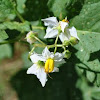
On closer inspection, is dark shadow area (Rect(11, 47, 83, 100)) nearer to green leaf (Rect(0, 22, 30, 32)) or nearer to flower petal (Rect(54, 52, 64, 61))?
green leaf (Rect(0, 22, 30, 32))

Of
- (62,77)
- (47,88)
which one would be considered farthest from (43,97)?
(62,77)

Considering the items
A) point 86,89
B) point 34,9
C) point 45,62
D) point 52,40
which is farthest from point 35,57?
point 86,89

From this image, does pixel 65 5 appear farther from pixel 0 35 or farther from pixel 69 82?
pixel 69 82

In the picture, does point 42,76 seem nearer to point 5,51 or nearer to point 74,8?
point 74,8

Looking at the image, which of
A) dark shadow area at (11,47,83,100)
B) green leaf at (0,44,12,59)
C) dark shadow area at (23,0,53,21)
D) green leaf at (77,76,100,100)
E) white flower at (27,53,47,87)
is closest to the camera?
white flower at (27,53,47,87)

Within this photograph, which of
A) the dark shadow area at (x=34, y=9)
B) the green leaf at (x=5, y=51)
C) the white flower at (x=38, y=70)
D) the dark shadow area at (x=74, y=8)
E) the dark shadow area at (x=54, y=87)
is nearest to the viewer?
the white flower at (x=38, y=70)

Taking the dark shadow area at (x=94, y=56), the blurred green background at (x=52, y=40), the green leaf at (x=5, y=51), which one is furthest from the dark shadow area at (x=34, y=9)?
the green leaf at (x=5, y=51)

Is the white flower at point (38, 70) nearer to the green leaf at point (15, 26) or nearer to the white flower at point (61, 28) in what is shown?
the white flower at point (61, 28)

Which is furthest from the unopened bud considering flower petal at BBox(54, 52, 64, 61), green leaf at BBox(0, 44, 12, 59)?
green leaf at BBox(0, 44, 12, 59)
